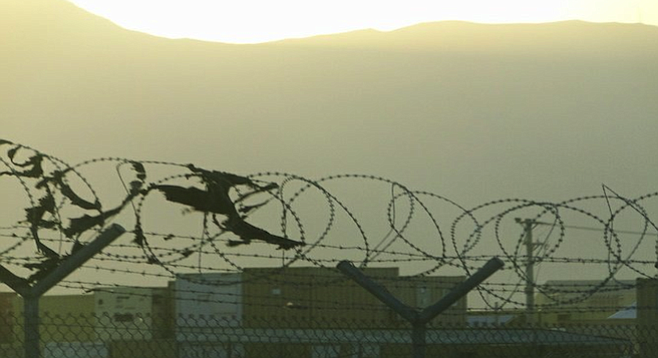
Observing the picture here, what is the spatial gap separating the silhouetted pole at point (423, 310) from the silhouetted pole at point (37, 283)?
1.45 metres

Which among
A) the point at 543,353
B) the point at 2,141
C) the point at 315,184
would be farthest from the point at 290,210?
the point at 543,353

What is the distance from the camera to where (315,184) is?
7344 mm

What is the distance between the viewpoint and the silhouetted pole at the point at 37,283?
20.0 ft

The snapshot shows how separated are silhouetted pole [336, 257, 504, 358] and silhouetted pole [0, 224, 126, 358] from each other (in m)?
1.45

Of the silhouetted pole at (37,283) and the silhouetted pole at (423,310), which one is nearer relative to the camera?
the silhouetted pole at (37,283)

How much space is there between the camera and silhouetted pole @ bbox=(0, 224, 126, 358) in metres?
6.11

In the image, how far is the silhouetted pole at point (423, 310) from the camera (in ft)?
22.8

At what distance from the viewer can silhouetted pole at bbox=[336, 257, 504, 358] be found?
6.96 m

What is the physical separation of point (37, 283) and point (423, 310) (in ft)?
7.39

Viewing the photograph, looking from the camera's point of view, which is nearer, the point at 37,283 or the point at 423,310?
the point at 37,283

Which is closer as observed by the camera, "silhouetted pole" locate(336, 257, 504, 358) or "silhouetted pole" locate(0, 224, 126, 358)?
"silhouetted pole" locate(0, 224, 126, 358)

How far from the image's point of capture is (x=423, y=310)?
7172 mm

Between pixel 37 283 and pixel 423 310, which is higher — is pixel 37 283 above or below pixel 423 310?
above

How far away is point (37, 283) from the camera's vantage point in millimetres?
6176
